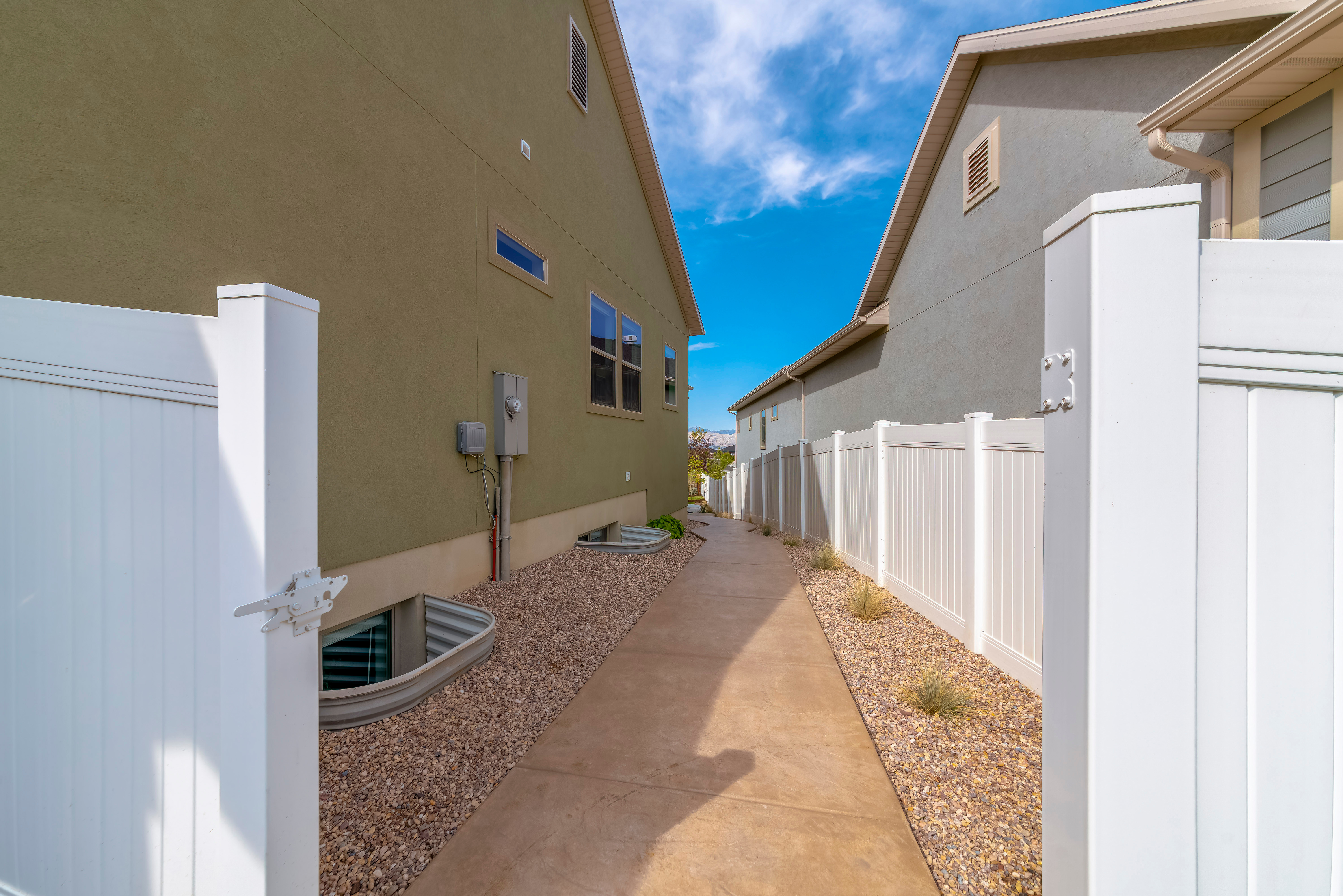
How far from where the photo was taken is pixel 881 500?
539 cm

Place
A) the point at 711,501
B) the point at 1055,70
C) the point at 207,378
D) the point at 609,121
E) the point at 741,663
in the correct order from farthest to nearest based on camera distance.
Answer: the point at 711,501, the point at 609,121, the point at 1055,70, the point at 741,663, the point at 207,378

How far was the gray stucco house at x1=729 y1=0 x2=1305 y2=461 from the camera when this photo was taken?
14.2 feet

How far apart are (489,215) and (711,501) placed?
15088 millimetres

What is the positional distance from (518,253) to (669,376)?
19.6ft

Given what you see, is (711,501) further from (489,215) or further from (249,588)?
(249,588)

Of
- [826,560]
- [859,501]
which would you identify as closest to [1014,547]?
[859,501]

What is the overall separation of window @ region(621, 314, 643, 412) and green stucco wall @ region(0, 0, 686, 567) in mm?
1768

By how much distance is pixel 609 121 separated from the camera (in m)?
8.24

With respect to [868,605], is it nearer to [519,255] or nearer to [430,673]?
[430,673]

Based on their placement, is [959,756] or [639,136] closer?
[959,756]

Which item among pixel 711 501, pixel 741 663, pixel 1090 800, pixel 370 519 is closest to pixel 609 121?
pixel 370 519

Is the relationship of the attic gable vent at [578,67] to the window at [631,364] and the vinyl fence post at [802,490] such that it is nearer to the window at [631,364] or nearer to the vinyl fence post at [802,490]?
the window at [631,364]

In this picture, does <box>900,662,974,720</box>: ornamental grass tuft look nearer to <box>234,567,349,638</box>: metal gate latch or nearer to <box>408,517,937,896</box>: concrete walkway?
<box>408,517,937,896</box>: concrete walkway

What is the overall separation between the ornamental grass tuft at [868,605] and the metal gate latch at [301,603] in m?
4.34
